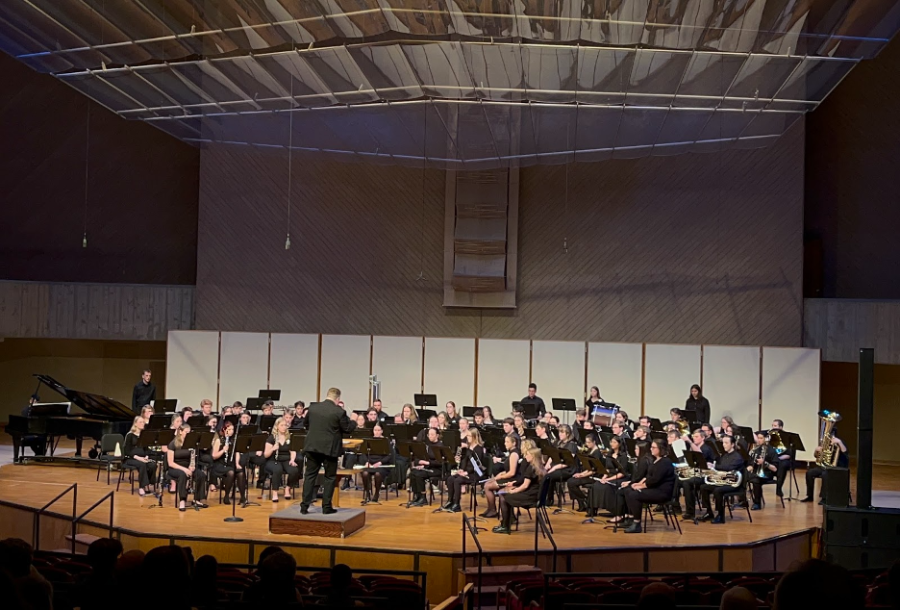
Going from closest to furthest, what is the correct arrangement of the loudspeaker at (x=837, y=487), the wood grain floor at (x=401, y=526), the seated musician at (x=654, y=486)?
the loudspeaker at (x=837, y=487), the wood grain floor at (x=401, y=526), the seated musician at (x=654, y=486)

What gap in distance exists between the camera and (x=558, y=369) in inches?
769

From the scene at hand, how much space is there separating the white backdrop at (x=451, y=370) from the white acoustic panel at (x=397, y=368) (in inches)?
8.5

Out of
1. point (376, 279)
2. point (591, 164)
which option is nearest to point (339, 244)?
point (376, 279)

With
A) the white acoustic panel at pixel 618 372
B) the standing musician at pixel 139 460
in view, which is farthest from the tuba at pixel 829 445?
the standing musician at pixel 139 460

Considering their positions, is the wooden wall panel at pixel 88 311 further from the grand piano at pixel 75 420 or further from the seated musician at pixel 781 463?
the seated musician at pixel 781 463

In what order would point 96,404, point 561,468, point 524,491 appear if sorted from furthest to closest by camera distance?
point 96,404
point 561,468
point 524,491

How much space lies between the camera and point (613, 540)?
11.2 metres

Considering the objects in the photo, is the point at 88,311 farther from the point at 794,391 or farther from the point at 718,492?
the point at 794,391

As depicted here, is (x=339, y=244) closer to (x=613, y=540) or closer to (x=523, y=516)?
(x=523, y=516)

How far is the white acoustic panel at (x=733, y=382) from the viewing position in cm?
1864

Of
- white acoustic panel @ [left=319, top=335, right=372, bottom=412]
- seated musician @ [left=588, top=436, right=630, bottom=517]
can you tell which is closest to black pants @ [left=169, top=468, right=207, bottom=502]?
seated musician @ [left=588, top=436, right=630, bottom=517]

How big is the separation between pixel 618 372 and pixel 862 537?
926 cm

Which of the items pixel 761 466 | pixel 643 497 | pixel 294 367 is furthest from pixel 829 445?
pixel 294 367

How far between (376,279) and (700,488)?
32.7 feet
